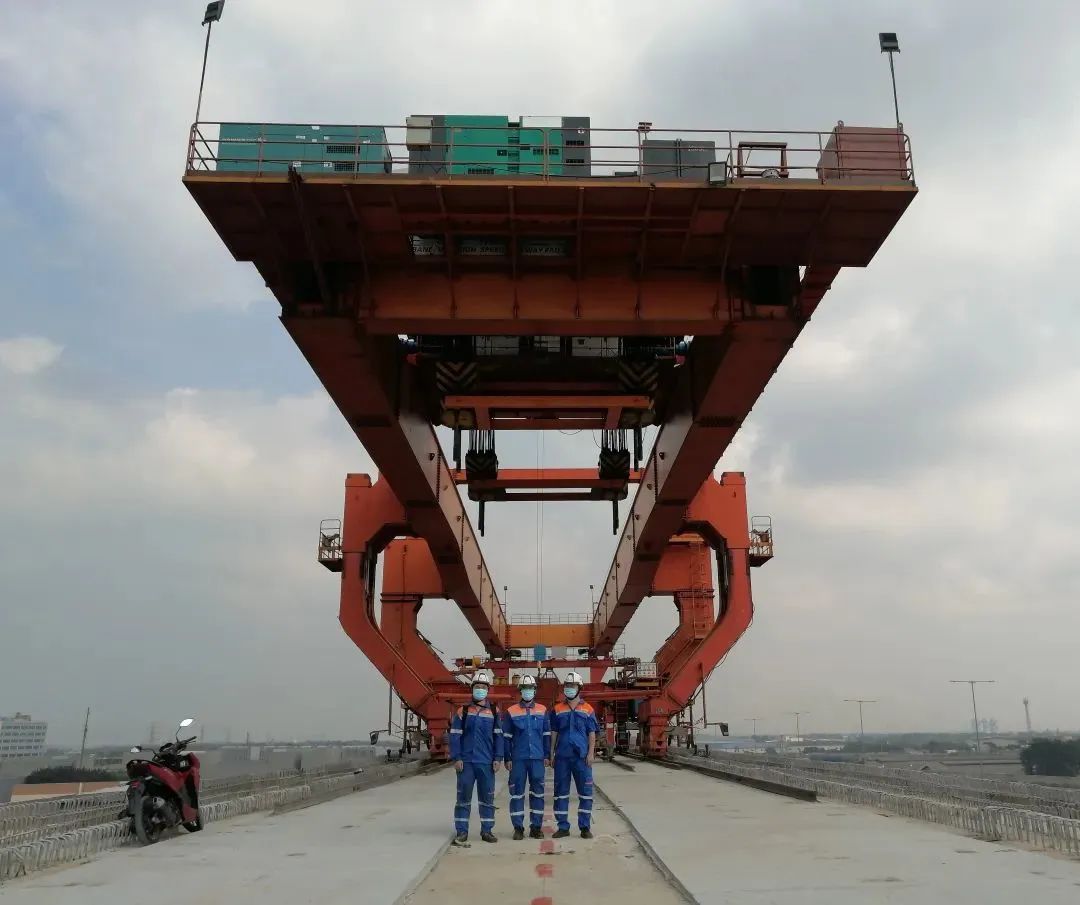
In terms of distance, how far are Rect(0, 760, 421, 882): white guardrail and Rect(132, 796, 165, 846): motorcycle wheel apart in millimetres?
213

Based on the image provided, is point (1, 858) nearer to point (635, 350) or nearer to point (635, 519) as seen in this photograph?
point (635, 350)

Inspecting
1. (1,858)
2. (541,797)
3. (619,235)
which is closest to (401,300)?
(619,235)

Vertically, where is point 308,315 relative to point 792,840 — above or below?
above

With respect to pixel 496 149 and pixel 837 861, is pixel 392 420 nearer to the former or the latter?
pixel 496 149

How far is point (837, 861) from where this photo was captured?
5848 millimetres

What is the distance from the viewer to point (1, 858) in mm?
5793

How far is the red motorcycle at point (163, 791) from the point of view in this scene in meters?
7.18

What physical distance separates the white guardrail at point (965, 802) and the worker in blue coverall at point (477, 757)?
163 inches

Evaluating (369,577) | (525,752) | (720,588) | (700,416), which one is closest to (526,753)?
(525,752)

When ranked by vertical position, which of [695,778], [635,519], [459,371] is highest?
[459,371]

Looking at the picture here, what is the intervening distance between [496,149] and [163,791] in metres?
7.38

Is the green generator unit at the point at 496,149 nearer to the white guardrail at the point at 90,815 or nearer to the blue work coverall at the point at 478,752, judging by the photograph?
the blue work coverall at the point at 478,752

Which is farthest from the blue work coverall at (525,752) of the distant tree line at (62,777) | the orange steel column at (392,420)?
the distant tree line at (62,777)

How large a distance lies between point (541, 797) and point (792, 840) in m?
2.19
